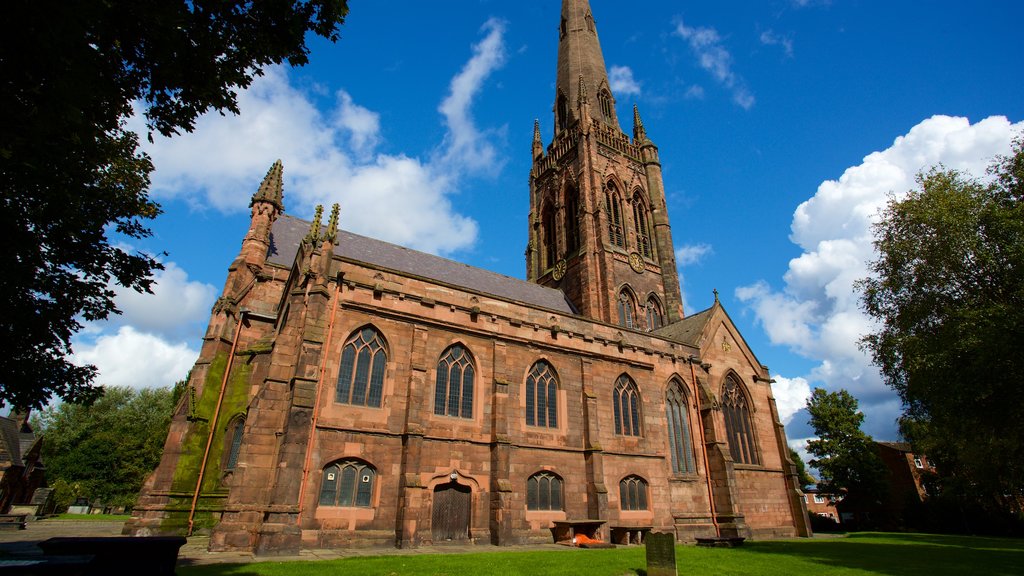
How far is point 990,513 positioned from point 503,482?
41.3 meters

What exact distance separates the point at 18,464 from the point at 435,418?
1550 inches

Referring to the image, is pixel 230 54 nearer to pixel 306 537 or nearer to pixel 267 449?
pixel 267 449

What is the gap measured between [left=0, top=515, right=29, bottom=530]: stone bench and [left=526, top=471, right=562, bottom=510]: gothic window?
2350 centimetres

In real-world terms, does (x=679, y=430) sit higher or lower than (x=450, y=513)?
higher

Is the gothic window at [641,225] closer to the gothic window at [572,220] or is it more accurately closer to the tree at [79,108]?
the gothic window at [572,220]

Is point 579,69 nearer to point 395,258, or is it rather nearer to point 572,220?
point 572,220

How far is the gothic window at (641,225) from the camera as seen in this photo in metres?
41.8

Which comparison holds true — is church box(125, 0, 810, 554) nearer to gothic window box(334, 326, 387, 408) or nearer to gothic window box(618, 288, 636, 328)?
gothic window box(334, 326, 387, 408)

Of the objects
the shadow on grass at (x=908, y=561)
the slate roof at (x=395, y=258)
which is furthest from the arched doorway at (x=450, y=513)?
the shadow on grass at (x=908, y=561)

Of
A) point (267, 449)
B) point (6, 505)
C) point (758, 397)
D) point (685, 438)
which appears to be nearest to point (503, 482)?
point (267, 449)

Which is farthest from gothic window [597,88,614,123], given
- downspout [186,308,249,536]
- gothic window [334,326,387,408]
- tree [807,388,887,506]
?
downspout [186,308,249,536]

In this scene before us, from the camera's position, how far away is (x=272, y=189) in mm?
25344

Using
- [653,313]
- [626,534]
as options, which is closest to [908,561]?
[626,534]

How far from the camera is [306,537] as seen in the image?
1507 centimetres
